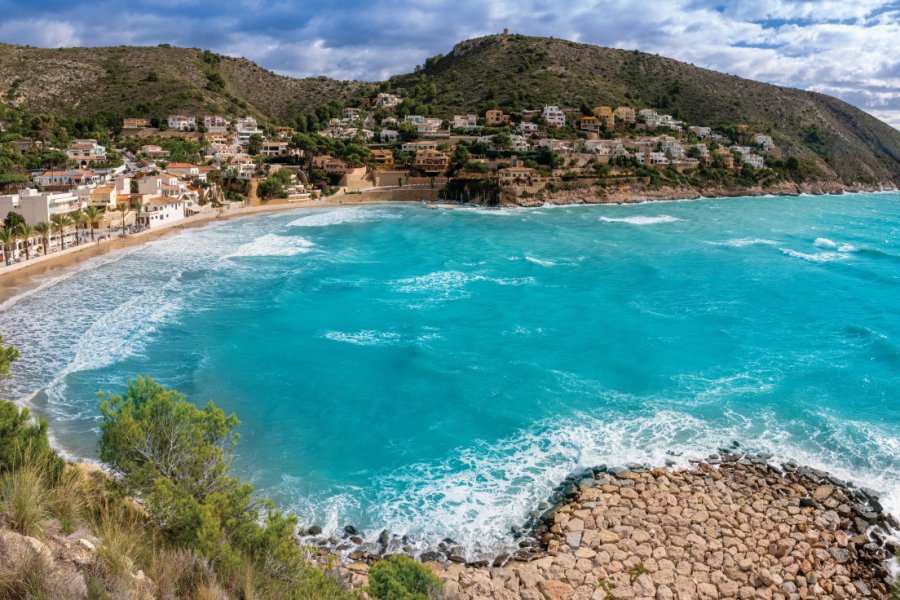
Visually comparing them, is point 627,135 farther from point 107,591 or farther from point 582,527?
point 107,591

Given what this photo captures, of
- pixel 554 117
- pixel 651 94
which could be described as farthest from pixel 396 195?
pixel 651 94

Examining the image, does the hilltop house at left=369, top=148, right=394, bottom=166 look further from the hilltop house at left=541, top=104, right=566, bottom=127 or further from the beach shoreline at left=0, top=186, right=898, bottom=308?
the hilltop house at left=541, top=104, right=566, bottom=127

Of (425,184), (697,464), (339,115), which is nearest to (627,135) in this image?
(425,184)

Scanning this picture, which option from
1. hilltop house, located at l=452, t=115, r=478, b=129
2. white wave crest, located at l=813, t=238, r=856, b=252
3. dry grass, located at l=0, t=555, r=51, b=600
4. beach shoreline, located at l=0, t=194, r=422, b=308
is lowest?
beach shoreline, located at l=0, t=194, r=422, b=308

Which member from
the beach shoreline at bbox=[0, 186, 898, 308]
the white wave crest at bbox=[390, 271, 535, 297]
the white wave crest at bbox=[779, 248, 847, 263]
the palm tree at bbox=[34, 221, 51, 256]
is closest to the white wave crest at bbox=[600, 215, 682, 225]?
the beach shoreline at bbox=[0, 186, 898, 308]

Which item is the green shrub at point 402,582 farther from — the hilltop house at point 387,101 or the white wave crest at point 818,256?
the hilltop house at point 387,101

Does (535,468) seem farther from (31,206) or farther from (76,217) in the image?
(31,206)
